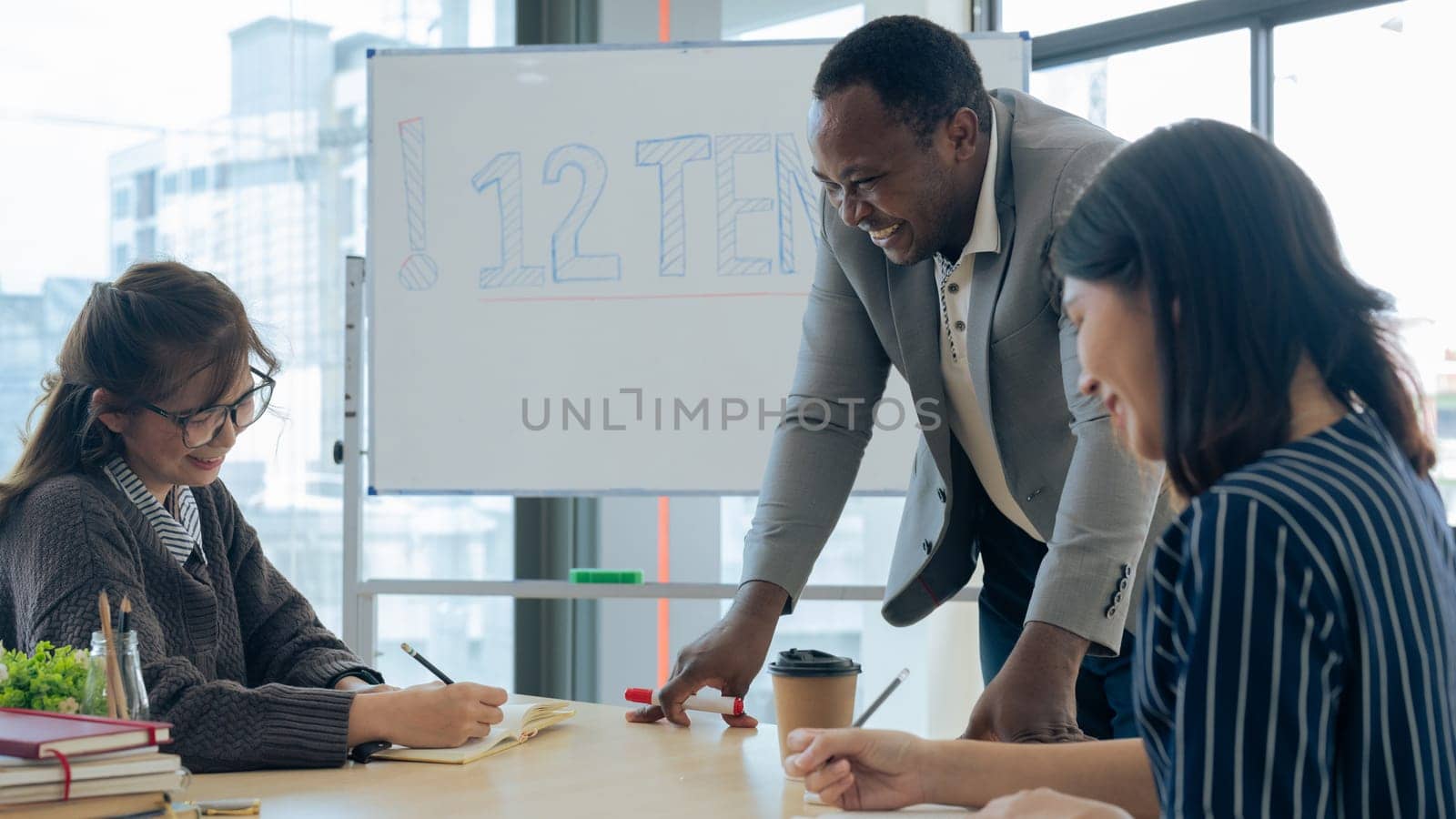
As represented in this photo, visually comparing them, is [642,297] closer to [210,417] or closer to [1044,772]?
[210,417]

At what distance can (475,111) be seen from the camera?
271 cm

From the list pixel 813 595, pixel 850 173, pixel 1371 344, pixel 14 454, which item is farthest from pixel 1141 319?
pixel 14 454

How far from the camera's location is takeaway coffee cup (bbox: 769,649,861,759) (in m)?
1.41

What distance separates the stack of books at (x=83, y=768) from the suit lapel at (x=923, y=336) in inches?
39.0

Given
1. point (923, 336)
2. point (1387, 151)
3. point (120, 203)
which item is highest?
point (1387, 151)

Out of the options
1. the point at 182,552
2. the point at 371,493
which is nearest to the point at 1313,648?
the point at 182,552

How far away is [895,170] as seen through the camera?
158 cm

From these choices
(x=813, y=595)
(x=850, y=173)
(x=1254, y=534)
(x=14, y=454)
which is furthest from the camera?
(x=14, y=454)

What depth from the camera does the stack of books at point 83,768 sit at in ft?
3.42

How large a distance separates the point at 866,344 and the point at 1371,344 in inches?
41.0

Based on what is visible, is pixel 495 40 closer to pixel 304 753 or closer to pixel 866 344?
pixel 866 344

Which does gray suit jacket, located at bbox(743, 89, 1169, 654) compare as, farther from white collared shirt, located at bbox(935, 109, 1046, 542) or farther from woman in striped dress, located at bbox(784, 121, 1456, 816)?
woman in striped dress, located at bbox(784, 121, 1456, 816)

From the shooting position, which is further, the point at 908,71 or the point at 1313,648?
the point at 908,71

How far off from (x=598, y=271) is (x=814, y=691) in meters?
1.42
